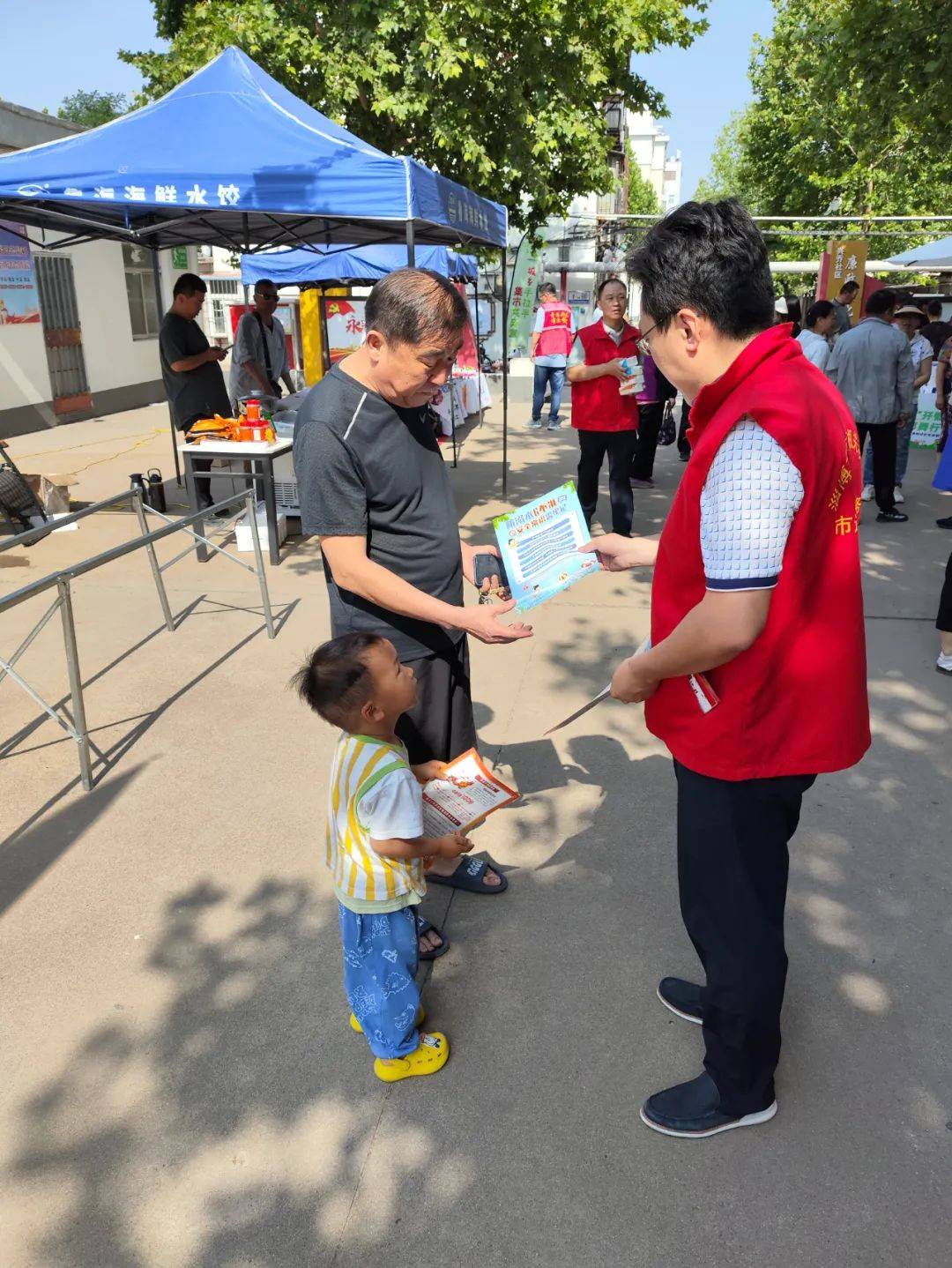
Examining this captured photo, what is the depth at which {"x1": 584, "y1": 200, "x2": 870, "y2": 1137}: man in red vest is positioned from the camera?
4.65 feet

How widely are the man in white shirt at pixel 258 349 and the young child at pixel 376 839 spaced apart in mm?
7004

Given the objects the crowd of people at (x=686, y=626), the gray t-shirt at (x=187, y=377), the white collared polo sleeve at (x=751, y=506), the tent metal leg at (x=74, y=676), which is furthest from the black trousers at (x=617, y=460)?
the white collared polo sleeve at (x=751, y=506)

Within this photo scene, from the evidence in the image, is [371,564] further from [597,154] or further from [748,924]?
[597,154]

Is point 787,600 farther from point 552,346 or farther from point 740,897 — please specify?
point 552,346

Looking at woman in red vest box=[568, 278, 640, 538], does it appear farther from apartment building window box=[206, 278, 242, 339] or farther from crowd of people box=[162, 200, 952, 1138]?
apartment building window box=[206, 278, 242, 339]

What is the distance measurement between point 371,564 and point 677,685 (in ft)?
2.74

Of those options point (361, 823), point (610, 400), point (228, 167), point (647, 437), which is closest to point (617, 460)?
point (610, 400)

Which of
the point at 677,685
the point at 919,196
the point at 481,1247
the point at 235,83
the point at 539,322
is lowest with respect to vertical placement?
the point at 481,1247

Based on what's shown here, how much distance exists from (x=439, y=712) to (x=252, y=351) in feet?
23.2

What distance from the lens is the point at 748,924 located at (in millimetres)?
1794

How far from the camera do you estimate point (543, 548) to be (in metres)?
2.30

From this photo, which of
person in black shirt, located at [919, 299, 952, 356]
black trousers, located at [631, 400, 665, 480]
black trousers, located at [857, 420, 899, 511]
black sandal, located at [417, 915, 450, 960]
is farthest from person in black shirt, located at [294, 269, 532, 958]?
person in black shirt, located at [919, 299, 952, 356]

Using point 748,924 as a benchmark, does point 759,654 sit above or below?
above

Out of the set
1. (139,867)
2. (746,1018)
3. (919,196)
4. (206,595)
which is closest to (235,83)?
(206,595)
